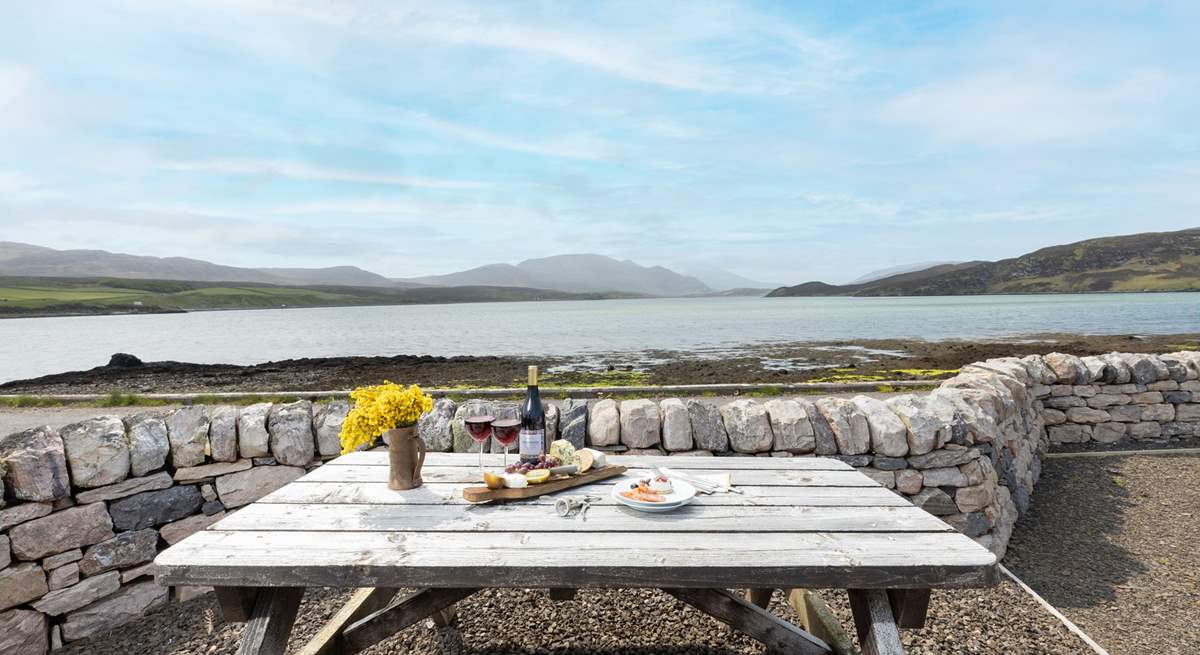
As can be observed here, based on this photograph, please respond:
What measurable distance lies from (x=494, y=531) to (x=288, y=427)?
101 inches

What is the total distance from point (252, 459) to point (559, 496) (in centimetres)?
270

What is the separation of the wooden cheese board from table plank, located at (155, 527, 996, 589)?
13.1 inches

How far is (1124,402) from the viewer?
665cm

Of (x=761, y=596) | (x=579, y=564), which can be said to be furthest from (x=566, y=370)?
(x=579, y=564)

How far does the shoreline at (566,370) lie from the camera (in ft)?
46.5

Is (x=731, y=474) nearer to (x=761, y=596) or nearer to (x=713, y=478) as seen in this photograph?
(x=713, y=478)

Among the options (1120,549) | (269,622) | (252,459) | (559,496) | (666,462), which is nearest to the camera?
(269,622)

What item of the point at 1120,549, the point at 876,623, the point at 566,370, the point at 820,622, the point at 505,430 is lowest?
the point at 566,370

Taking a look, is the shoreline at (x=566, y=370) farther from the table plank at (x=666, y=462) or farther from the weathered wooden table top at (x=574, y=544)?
the weathered wooden table top at (x=574, y=544)

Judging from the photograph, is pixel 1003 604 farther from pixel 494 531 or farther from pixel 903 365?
pixel 903 365

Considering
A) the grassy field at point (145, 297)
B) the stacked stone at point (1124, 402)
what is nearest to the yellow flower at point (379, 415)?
the stacked stone at point (1124, 402)

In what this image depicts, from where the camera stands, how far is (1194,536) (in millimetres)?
4508

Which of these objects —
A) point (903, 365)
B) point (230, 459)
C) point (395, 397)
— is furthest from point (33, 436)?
point (903, 365)

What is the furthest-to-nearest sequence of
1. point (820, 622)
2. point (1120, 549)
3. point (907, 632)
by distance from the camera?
point (1120, 549)
point (907, 632)
point (820, 622)
